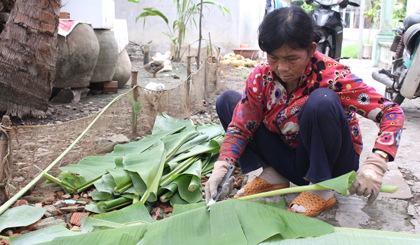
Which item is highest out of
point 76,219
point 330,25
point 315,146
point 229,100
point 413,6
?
point 413,6

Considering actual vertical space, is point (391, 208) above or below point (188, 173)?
below

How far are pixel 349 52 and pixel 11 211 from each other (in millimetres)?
18875

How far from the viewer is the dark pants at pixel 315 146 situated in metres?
1.48

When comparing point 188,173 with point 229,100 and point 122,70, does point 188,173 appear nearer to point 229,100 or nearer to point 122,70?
point 229,100

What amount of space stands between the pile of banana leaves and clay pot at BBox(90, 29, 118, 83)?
9.23 feet

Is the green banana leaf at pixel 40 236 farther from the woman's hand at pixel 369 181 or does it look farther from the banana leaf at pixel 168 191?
the woman's hand at pixel 369 181

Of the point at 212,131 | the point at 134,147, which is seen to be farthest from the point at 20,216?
the point at 212,131

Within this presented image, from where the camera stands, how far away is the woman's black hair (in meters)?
1.38

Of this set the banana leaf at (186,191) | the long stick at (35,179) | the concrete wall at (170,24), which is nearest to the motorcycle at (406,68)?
the banana leaf at (186,191)

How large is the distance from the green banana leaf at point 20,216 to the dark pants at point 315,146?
3.41ft

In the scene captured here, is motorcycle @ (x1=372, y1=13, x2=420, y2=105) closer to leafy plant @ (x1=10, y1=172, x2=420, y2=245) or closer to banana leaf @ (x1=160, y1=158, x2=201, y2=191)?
banana leaf @ (x1=160, y1=158, x2=201, y2=191)

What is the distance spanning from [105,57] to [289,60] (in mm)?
3805

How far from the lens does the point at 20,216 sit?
1573 mm

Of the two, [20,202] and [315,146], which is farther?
[20,202]
